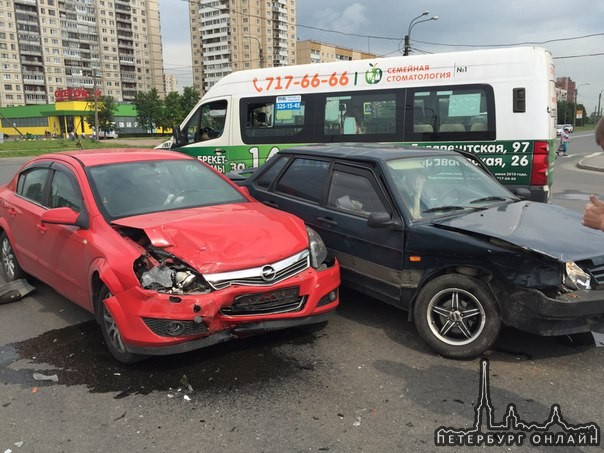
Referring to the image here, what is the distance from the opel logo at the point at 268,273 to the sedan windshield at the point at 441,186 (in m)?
1.32

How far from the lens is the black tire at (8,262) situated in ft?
18.4

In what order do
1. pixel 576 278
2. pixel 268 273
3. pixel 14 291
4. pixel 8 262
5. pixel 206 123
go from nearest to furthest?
pixel 576 278, pixel 268 273, pixel 14 291, pixel 8 262, pixel 206 123

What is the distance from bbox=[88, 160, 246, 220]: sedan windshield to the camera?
4246 mm

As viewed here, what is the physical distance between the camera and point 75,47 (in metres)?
119

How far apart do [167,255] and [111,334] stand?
79cm

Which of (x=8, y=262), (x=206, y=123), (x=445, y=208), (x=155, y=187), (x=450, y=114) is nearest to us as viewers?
(x=445, y=208)

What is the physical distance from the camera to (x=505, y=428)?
9.44 feet

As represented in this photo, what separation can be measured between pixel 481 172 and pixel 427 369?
7.80 feet

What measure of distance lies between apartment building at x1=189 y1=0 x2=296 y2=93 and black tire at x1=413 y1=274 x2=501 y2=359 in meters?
115

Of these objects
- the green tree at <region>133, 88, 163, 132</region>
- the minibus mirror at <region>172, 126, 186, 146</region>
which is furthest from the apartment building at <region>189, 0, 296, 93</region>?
the minibus mirror at <region>172, 126, 186, 146</region>

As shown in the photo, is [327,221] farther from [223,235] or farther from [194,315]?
[194,315]

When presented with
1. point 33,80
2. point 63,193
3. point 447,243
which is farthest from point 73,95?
point 447,243

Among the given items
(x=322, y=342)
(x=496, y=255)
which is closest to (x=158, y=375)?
(x=322, y=342)

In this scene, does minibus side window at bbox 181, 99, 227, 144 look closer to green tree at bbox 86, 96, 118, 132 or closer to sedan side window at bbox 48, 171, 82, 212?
sedan side window at bbox 48, 171, 82, 212
